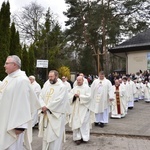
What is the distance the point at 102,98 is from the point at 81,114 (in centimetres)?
267

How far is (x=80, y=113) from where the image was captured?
276 inches

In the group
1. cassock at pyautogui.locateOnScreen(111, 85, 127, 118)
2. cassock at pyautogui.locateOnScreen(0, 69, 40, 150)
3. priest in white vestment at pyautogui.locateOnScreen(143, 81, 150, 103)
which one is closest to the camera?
cassock at pyautogui.locateOnScreen(0, 69, 40, 150)

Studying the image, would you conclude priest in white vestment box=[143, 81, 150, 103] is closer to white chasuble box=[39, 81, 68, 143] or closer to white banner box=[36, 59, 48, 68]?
white banner box=[36, 59, 48, 68]

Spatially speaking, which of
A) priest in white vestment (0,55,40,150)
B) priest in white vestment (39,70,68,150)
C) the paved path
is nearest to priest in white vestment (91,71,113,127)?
the paved path

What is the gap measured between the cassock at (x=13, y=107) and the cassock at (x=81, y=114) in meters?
2.92

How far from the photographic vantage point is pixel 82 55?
118 feet

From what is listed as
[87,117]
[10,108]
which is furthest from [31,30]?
[10,108]

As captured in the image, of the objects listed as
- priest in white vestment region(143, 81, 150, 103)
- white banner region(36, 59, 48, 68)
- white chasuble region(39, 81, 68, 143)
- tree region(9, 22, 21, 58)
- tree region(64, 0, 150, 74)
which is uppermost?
tree region(64, 0, 150, 74)

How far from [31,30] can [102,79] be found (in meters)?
26.6

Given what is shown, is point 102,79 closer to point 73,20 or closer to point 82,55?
point 73,20

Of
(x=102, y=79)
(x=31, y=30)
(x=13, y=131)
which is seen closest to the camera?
(x=13, y=131)

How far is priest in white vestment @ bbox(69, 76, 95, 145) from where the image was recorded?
6.89m

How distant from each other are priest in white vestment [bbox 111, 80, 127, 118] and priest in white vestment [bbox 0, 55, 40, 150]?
301 inches

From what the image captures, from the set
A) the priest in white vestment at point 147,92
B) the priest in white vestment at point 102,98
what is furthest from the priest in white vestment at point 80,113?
the priest in white vestment at point 147,92
